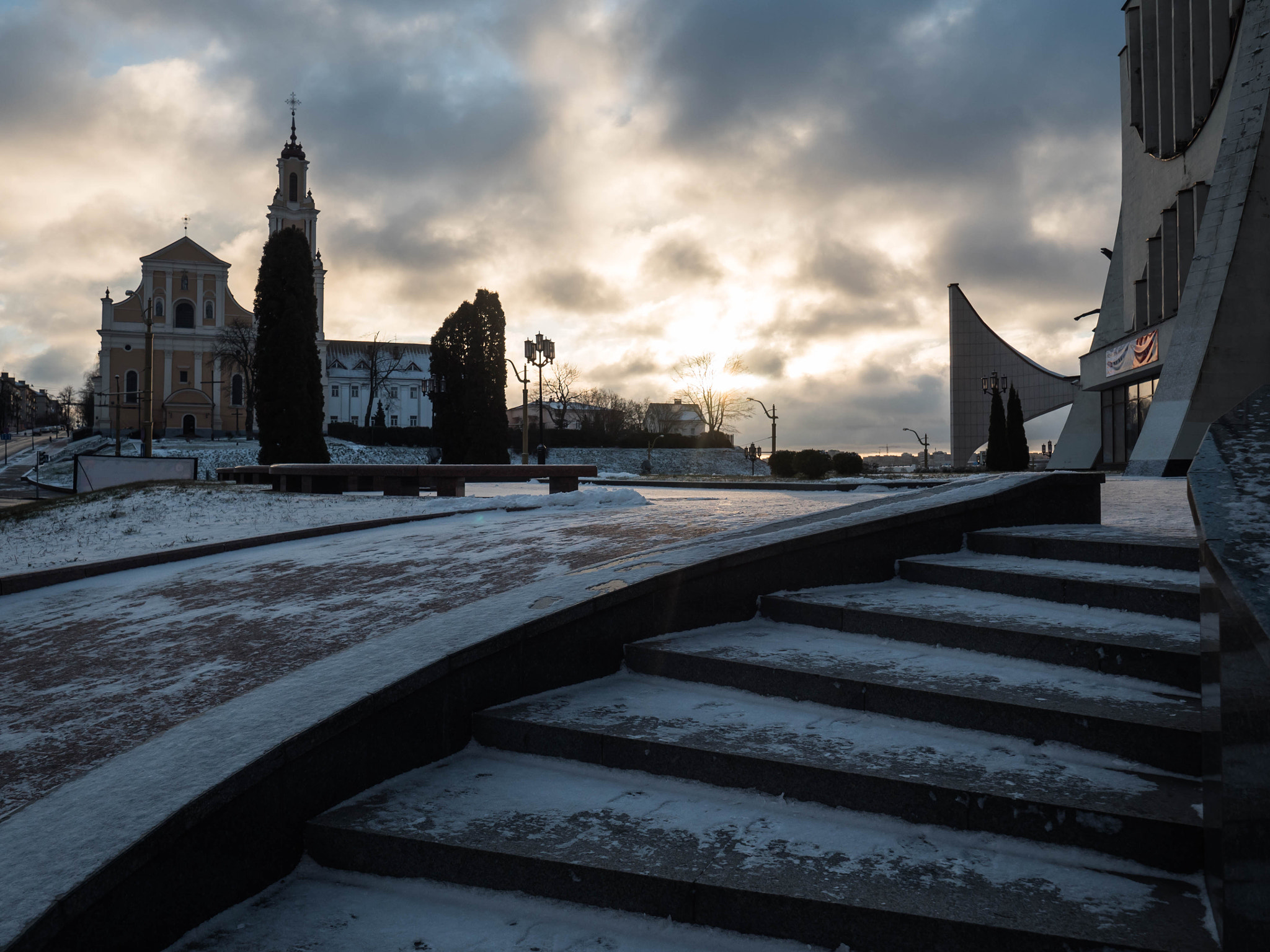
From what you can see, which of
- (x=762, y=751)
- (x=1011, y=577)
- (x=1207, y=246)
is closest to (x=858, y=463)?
(x=1207, y=246)

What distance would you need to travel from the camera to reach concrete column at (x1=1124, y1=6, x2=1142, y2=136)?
2772cm

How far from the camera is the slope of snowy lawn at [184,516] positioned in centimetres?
848

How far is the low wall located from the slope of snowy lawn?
18.5 ft

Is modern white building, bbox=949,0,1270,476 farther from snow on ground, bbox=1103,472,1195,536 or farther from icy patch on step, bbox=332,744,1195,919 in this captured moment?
icy patch on step, bbox=332,744,1195,919

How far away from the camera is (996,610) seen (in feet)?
12.5

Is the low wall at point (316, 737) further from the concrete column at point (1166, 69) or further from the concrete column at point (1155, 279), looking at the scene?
the concrete column at point (1166, 69)

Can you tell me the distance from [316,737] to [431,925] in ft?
2.25

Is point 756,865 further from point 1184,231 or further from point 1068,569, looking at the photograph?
point 1184,231

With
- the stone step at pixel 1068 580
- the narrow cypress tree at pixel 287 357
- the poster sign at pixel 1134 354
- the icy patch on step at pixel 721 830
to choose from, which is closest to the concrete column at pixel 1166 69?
the poster sign at pixel 1134 354

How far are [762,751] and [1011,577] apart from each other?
2076mm

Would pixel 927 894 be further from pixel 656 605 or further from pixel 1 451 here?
pixel 1 451

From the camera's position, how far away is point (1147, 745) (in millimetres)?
2596

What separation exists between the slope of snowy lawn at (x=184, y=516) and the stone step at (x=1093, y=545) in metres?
6.15

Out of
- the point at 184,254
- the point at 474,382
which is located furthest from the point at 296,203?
the point at 474,382
